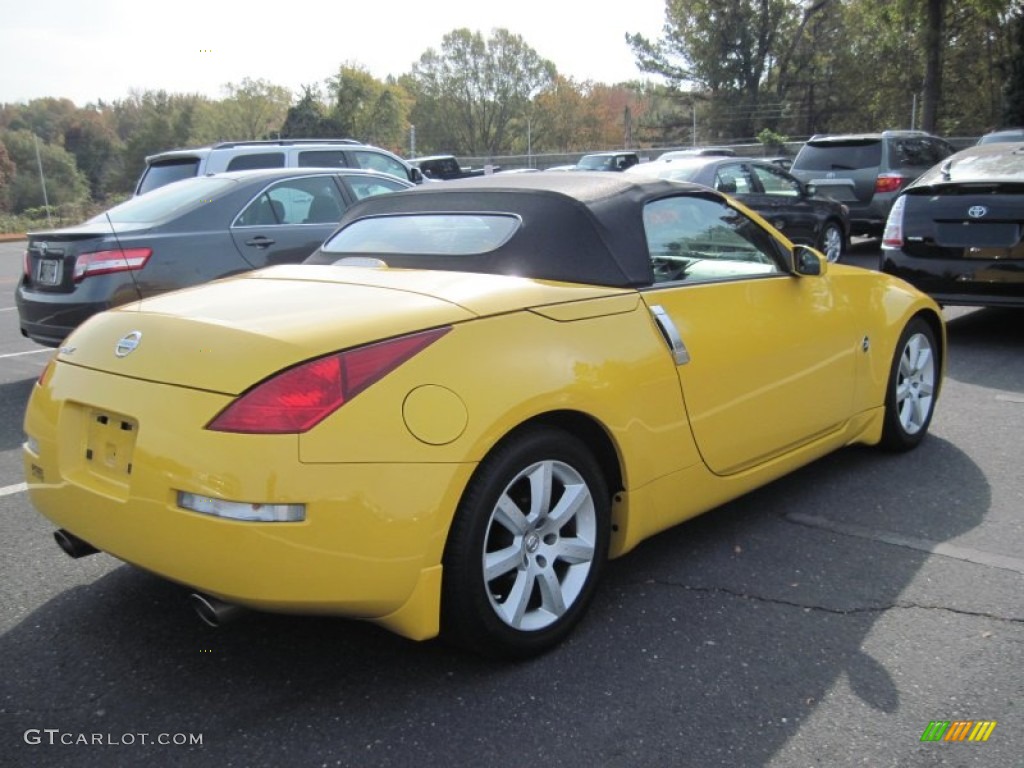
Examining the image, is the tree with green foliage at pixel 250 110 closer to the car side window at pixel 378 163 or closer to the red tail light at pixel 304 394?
the car side window at pixel 378 163

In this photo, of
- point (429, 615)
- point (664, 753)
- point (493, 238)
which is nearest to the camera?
point (664, 753)

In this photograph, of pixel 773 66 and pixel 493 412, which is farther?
pixel 773 66

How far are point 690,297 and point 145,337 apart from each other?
1904mm

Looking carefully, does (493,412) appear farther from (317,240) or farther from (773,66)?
(773,66)

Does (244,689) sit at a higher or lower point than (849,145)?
lower

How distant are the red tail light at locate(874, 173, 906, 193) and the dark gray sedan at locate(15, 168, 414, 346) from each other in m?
8.79

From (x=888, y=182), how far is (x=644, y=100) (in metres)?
70.4

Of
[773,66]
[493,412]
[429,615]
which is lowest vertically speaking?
[429,615]

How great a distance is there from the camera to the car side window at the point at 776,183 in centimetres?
1139

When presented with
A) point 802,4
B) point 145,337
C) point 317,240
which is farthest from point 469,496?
point 802,4

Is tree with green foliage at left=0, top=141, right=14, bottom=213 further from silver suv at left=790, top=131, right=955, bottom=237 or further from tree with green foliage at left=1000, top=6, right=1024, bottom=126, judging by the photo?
silver suv at left=790, top=131, right=955, bottom=237

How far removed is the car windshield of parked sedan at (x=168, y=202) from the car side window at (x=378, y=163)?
411 centimetres

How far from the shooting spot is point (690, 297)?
3.42m

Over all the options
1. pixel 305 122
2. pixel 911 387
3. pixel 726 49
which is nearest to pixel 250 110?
pixel 305 122
